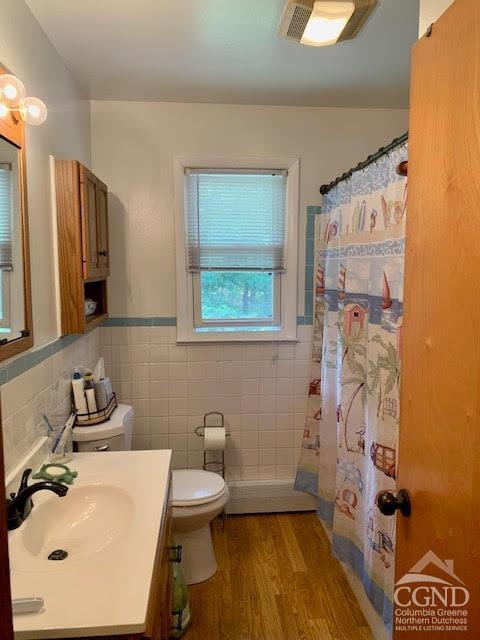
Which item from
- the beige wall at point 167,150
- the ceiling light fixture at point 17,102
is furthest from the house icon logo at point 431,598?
the beige wall at point 167,150

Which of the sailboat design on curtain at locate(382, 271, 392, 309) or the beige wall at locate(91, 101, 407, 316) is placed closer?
the sailboat design on curtain at locate(382, 271, 392, 309)

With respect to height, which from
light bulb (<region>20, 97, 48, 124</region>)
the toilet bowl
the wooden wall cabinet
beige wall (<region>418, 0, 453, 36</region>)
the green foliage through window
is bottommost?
the toilet bowl

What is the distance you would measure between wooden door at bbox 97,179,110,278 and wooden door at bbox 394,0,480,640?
5.45ft

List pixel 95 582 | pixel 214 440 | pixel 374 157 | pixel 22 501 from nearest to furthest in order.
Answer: pixel 95 582 → pixel 22 501 → pixel 374 157 → pixel 214 440

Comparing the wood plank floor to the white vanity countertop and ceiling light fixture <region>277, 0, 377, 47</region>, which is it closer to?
the white vanity countertop

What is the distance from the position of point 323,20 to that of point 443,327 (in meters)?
1.26

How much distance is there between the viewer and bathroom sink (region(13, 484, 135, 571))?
134 cm

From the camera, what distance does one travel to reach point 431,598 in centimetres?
98

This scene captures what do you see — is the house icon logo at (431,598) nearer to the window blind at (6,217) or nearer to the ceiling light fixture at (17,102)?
the window blind at (6,217)

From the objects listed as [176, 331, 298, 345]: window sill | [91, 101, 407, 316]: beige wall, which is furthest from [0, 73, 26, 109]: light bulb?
[176, 331, 298, 345]: window sill

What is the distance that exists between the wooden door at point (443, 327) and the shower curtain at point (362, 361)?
0.57 m

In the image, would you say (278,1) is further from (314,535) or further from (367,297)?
(314,535)

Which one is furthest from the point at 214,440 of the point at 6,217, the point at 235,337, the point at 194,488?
the point at 6,217

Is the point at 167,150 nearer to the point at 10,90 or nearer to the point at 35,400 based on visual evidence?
the point at 10,90
